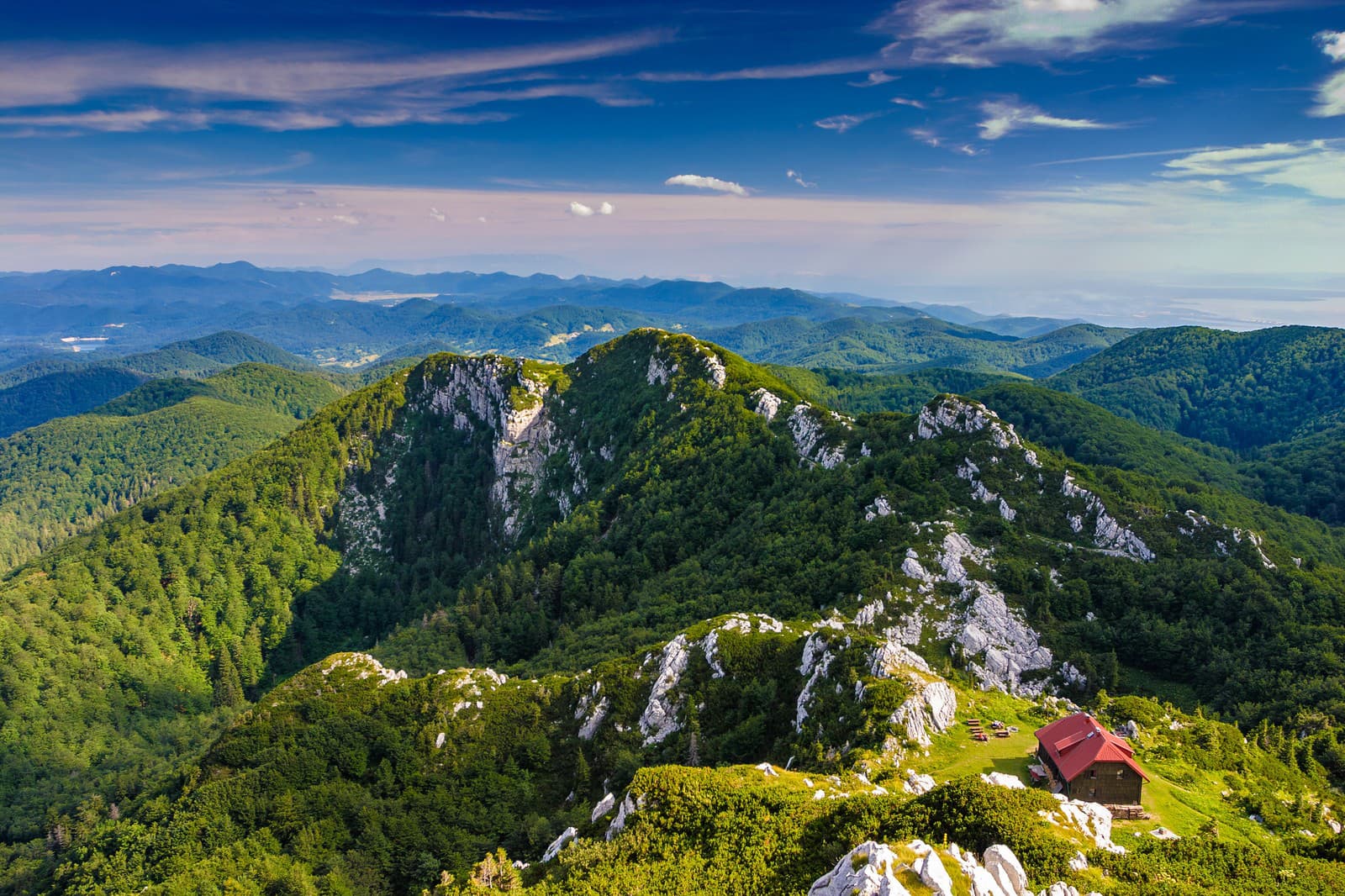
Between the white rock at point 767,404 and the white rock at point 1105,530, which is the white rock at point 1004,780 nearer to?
the white rock at point 1105,530

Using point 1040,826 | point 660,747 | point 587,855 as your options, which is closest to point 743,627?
point 660,747

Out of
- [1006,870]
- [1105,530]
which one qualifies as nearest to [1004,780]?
[1006,870]

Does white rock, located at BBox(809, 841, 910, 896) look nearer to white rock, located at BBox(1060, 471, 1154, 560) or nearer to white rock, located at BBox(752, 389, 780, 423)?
white rock, located at BBox(1060, 471, 1154, 560)

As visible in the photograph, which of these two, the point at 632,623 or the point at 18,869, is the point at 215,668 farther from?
the point at 632,623

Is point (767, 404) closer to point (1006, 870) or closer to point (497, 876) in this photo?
point (497, 876)

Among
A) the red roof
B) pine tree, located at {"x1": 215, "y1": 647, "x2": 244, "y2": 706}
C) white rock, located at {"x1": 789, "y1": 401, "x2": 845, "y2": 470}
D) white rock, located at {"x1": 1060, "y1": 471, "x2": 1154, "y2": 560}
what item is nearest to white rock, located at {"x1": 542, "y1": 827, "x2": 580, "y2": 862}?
the red roof

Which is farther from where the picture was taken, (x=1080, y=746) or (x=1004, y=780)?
(x=1080, y=746)
